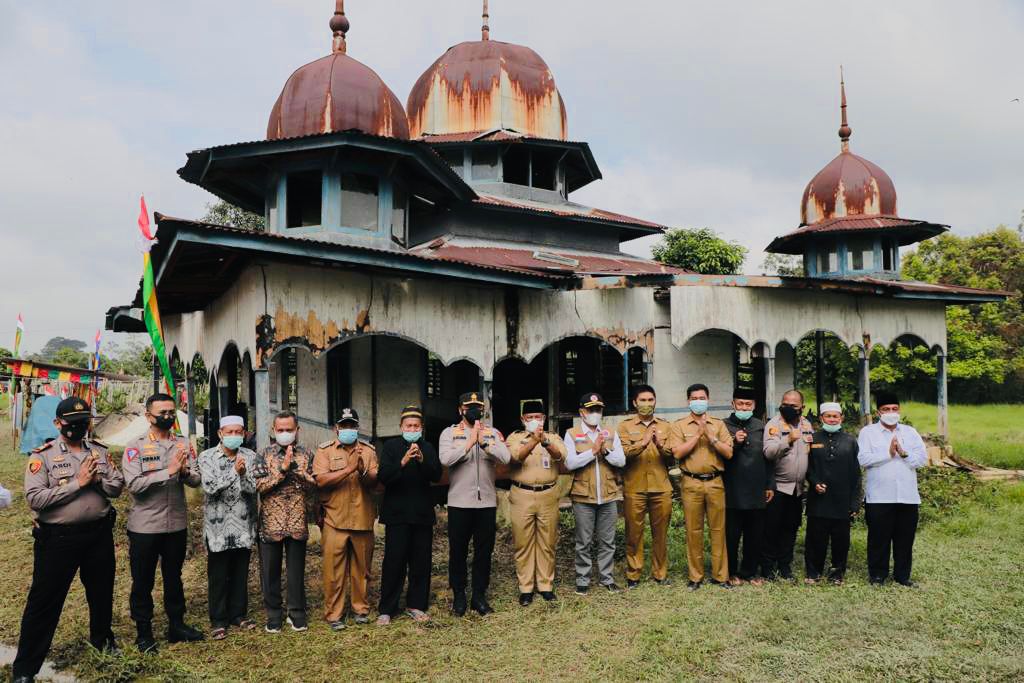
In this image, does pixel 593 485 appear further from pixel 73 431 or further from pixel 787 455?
pixel 73 431

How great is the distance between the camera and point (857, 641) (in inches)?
209

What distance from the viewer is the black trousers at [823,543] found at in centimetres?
657

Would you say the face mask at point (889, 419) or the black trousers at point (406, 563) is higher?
the face mask at point (889, 419)

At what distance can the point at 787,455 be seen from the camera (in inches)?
261

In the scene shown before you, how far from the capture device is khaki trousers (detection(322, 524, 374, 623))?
5812mm

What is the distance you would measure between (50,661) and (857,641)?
6.13m

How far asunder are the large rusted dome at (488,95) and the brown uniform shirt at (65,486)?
12.8 meters

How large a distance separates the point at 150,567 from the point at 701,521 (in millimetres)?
4723

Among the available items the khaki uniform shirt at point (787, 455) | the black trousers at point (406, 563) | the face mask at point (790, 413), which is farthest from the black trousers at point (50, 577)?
the face mask at point (790, 413)

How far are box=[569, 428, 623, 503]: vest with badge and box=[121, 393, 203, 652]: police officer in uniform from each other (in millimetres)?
3281

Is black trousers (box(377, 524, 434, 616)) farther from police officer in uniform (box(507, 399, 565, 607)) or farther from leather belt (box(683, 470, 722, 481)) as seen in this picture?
leather belt (box(683, 470, 722, 481))

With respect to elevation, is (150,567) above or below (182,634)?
above

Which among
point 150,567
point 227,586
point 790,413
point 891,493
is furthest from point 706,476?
point 150,567

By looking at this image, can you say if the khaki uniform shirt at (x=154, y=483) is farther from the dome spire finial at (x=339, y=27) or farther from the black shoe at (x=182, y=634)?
the dome spire finial at (x=339, y=27)
